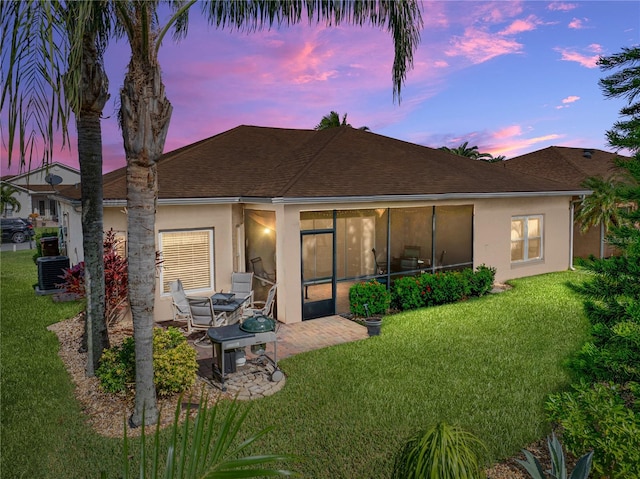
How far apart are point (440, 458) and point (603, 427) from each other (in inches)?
89.3

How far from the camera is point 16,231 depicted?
35.9m

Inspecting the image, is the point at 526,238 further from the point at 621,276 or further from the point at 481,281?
the point at 621,276

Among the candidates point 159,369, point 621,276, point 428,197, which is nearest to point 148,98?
point 159,369

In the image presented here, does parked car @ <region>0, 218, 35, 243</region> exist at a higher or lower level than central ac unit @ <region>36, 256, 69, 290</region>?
higher

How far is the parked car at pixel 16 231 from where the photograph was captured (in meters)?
35.6

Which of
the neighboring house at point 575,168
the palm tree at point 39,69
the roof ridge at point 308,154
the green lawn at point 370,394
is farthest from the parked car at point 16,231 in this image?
the neighboring house at point 575,168

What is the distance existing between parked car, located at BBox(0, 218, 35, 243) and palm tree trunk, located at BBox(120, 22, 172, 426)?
3604 centimetres

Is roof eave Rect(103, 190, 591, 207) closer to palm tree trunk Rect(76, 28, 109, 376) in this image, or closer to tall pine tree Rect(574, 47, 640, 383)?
palm tree trunk Rect(76, 28, 109, 376)

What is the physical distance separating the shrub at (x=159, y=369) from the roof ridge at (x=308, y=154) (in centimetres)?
532

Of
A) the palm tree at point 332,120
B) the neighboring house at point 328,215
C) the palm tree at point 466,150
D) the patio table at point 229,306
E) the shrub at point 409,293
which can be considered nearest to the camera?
the patio table at point 229,306

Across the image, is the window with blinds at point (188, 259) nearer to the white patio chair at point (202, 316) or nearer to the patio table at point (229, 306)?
the patio table at point (229, 306)

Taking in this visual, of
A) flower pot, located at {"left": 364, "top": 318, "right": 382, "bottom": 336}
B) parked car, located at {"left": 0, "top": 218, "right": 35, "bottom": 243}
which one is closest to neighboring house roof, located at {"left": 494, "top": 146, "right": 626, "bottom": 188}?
flower pot, located at {"left": 364, "top": 318, "right": 382, "bottom": 336}

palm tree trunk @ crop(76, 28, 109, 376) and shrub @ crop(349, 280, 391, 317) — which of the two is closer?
palm tree trunk @ crop(76, 28, 109, 376)

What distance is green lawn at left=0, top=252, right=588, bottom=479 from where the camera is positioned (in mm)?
5734
